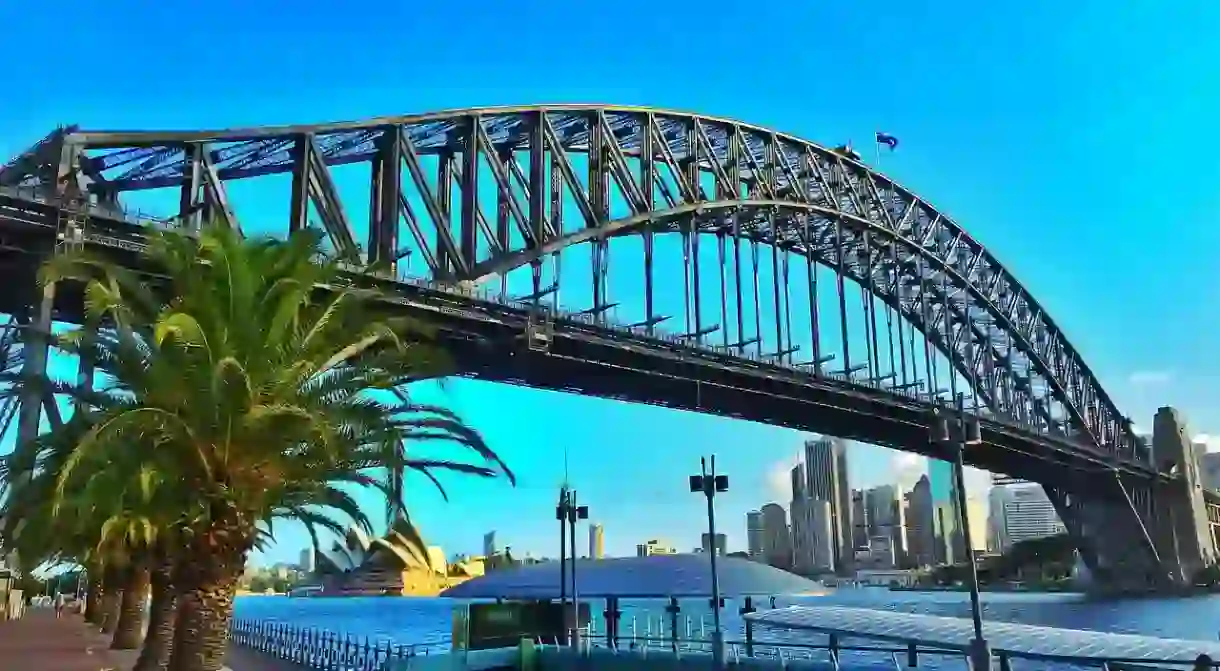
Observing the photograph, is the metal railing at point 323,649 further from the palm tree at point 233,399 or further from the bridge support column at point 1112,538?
the bridge support column at point 1112,538

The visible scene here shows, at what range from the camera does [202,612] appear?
17.0m

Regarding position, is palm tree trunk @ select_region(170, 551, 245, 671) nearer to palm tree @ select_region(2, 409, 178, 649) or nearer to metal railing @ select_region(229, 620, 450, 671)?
palm tree @ select_region(2, 409, 178, 649)

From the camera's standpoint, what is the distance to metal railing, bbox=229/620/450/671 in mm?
25705

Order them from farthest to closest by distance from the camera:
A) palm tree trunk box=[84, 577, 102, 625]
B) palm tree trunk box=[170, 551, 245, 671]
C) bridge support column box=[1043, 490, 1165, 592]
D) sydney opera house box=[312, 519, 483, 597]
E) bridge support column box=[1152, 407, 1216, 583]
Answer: sydney opera house box=[312, 519, 483, 597]
bridge support column box=[1152, 407, 1216, 583]
bridge support column box=[1043, 490, 1165, 592]
palm tree trunk box=[84, 577, 102, 625]
palm tree trunk box=[170, 551, 245, 671]

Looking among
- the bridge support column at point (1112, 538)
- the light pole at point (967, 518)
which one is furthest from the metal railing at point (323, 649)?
the bridge support column at point (1112, 538)

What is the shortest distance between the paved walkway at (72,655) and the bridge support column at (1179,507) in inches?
3711

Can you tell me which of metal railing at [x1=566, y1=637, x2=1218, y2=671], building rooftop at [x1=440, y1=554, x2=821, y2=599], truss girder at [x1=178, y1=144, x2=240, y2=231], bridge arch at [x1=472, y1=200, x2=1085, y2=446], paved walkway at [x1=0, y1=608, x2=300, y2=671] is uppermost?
bridge arch at [x1=472, y1=200, x2=1085, y2=446]

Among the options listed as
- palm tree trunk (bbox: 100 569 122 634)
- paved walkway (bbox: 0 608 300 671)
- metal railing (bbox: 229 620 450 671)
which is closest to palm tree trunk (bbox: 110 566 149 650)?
paved walkway (bbox: 0 608 300 671)

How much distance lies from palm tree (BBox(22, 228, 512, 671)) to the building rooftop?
25.5 meters

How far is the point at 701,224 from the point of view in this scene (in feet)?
223

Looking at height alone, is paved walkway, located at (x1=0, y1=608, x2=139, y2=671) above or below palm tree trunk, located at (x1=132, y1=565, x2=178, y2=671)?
below

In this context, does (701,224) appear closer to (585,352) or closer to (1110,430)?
(585,352)

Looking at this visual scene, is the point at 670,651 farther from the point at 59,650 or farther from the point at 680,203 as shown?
the point at 680,203

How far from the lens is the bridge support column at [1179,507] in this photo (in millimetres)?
102875
